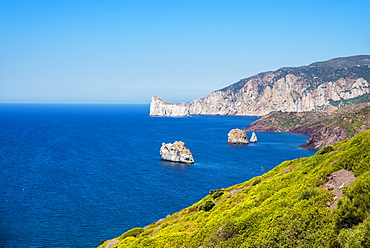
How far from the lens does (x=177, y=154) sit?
449 feet

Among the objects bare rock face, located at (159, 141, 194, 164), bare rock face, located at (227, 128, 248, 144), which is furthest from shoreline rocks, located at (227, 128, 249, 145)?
bare rock face, located at (159, 141, 194, 164)

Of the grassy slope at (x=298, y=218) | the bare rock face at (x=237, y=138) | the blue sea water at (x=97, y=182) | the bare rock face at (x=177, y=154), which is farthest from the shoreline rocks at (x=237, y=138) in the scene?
the grassy slope at (x=298, y=218)

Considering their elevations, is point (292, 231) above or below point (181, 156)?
above

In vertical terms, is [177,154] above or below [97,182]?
A: above

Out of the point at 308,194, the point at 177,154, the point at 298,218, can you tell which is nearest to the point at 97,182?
the point at 177,154

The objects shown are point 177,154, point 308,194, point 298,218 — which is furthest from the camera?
point 177,154

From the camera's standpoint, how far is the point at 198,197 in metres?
87.9

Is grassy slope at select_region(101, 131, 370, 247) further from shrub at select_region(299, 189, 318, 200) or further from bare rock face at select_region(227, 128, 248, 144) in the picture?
bare rock face at select_region(227, 128, 248, 144)

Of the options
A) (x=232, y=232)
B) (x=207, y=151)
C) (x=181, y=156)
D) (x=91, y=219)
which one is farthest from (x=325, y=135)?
(x=232, y=232)

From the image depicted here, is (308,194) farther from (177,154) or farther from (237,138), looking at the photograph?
(237,138)

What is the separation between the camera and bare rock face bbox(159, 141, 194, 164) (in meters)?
135

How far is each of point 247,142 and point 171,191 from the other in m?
112

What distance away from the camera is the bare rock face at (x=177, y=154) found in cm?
13525

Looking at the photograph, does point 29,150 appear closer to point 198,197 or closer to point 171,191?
point 171,191
